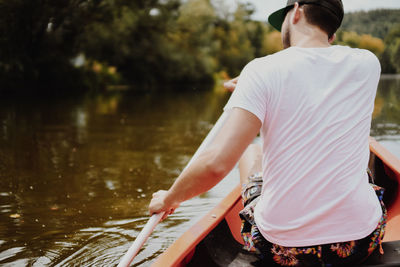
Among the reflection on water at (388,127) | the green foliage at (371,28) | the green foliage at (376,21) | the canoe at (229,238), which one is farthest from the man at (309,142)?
the reflection on water at (388,127)

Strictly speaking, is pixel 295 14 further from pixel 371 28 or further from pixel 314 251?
pixel 371 28

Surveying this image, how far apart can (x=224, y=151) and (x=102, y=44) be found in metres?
28.6

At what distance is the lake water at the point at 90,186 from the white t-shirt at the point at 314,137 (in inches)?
63.9

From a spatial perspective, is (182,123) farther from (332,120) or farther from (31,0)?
(31,0)

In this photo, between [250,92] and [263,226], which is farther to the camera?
[263,226]

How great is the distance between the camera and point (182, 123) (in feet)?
34.2

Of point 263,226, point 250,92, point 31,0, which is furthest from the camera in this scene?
point 31,0

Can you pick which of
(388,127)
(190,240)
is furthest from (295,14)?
(388,127)

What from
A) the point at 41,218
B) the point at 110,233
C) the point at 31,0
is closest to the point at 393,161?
the point at 110,233

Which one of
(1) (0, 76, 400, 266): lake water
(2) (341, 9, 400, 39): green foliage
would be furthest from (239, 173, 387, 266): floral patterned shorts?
(2) (341, 9, 400, 39): green foliage

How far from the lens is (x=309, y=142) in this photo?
135 cm

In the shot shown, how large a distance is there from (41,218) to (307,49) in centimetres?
303

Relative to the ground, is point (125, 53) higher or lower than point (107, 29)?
lower

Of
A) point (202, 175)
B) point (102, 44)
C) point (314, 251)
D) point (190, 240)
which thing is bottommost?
point (102, 44)
